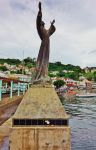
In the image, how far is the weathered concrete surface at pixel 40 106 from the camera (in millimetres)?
17344

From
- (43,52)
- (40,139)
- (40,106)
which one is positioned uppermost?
(43,52)

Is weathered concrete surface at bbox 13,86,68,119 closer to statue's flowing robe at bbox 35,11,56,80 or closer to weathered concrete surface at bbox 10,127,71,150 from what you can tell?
weathered concrete surface at bbox 10,127,71,150

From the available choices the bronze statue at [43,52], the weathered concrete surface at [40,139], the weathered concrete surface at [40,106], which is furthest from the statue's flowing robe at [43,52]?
the weathered concrete surface at [40,139]

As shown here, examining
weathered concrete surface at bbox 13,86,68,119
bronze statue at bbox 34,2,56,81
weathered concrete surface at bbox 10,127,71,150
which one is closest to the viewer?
weathered concrete surface at bbox 10,127,71,150

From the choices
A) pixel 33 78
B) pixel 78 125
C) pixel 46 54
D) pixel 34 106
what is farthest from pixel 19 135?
pixel 78 125

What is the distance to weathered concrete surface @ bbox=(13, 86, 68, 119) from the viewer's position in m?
17.3

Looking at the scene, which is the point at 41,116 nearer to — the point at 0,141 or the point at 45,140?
the point at 45,140

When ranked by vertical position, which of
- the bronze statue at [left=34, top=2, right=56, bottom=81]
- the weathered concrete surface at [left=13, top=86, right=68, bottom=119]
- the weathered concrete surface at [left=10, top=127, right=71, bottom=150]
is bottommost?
the weathered concrete surface at [left=10, top=127, right=71, bottom=150]

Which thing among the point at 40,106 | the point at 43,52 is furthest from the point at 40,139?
the point at 43,52

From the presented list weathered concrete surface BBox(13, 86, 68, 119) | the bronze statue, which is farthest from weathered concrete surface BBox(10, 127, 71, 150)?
the bronze statue

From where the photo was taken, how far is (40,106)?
58.2 feet

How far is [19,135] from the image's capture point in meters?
16.8

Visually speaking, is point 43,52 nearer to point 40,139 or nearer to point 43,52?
point 43,52

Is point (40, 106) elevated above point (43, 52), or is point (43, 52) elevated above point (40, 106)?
point (43, 52)
